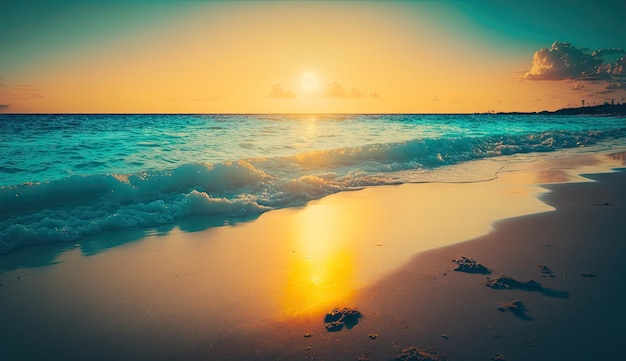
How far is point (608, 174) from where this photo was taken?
10.8 meters

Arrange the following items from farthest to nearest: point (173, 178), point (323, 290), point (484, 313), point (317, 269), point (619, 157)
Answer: point (619, 157) → point (173, 178) → point (317, 269) → point (323, 290) → point (484, 313)

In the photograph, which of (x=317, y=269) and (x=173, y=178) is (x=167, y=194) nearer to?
(x=173, y=178)

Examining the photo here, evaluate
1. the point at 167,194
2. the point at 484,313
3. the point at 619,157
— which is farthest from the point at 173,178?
the point at 619,157

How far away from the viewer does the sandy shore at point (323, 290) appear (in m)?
2.77

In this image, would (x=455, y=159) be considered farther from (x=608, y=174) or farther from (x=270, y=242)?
(x=270, y=242)

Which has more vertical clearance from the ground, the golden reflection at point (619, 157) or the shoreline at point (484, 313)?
the golden reflection at point (619, 157)

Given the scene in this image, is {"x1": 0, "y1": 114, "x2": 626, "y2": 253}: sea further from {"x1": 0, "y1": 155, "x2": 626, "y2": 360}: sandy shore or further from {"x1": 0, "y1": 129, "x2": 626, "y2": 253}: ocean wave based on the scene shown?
{"x1": 0, "y1": 155, "x2": 626, "y2": 360}: sandy shore

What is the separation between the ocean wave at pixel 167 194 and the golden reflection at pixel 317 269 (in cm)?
193

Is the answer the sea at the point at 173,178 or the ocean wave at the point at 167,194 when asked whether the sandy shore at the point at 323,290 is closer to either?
the ocean wave at the point at 167,194

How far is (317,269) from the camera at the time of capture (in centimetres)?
425

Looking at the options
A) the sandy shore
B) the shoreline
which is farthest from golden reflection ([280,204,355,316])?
the shoreline

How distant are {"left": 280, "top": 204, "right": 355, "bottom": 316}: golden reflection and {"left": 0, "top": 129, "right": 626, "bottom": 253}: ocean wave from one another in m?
1.93

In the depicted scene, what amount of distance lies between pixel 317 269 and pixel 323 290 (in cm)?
58

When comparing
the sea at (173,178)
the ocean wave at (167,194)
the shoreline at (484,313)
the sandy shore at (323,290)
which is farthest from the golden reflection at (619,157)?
the shoreline at (484,313)
